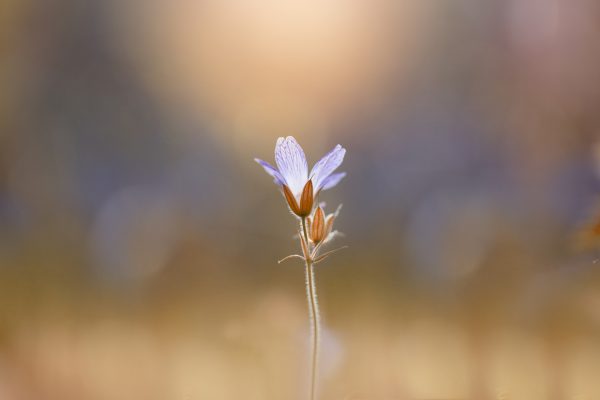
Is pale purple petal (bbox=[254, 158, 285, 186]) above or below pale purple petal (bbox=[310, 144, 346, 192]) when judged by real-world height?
below

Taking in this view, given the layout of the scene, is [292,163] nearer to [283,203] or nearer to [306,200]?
[306,200]

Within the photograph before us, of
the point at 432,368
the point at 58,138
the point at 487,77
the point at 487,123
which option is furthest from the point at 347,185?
the point at 432,368

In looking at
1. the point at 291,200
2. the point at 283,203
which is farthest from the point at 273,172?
the point at 283,203

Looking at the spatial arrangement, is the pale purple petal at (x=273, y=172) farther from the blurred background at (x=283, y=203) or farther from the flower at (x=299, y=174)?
the blurred background at (x=283, y=203)

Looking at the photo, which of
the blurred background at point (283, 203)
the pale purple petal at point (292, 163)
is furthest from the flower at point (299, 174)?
the blurred background at point (283, 203)

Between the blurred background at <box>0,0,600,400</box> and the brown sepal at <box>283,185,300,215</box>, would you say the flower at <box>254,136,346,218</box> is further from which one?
the blurred background at <box>0,0,600,400</box>

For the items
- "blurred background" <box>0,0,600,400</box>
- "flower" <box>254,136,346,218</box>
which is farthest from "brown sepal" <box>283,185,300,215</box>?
"blurred background" <box>0,0,600,400</box>

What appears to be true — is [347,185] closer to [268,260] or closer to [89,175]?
[268,260]
